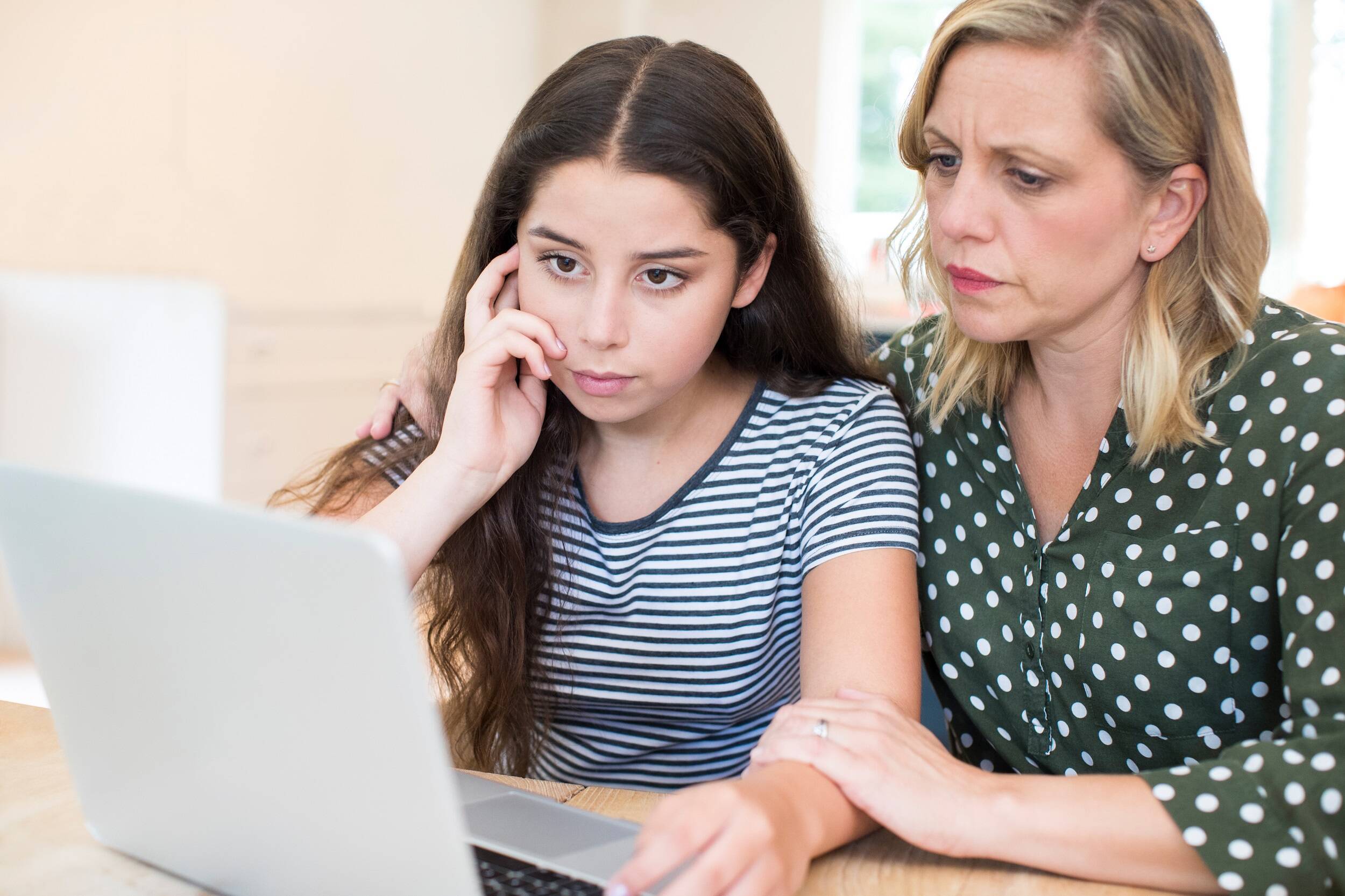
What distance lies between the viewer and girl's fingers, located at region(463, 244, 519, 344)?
45.9 inches

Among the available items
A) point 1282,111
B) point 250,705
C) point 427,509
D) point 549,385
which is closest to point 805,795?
point 250,705

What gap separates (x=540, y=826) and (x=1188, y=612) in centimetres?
53

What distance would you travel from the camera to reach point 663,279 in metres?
1.06

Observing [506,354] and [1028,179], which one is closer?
[1028,179]

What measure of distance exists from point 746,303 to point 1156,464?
41cm

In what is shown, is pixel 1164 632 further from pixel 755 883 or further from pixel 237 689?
pixel 237 689

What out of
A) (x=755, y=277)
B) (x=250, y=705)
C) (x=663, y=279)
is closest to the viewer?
(x=250, y=705)

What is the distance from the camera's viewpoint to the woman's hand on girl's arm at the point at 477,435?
3.55 feet

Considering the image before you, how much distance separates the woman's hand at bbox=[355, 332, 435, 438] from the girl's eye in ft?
1.05

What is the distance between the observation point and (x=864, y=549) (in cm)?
104

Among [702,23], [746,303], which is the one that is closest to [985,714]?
[746,303]

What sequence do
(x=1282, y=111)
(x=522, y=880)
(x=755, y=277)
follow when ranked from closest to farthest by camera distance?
(x=522, y=880)
(x=755, y=277)
(x=1282, y=111)

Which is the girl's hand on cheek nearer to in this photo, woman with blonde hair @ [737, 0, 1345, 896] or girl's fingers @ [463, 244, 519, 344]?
girl's fingers @ [463, 244, 519, 344]

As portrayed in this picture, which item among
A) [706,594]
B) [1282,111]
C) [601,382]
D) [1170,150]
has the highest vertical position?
[1170,150]
